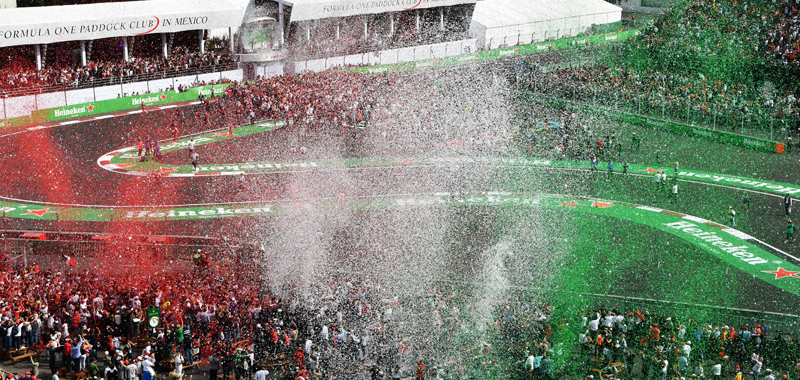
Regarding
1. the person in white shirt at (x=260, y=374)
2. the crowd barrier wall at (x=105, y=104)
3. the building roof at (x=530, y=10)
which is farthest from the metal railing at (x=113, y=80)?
the person in white shirt at (x=260, y=374)

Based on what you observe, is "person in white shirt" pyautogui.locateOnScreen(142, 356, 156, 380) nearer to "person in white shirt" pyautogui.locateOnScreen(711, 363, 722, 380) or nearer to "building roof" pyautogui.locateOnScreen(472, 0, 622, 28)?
"person in white shirt" pyautogui.locateOnScreen(711, 363, 722, 380)

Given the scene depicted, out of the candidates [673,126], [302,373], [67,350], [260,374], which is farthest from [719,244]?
[67,350]

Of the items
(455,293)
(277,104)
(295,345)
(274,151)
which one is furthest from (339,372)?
(277,104)

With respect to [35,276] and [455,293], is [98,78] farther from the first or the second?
[455,293]

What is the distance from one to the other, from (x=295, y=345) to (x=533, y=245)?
13.4 m

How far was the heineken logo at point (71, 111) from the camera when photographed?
4944 centimetres

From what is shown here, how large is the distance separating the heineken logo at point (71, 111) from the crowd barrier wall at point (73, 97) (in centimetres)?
34

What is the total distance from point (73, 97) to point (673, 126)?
36.4m

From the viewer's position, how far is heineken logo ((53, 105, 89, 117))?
49.4 m

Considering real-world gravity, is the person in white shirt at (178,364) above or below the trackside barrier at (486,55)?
below

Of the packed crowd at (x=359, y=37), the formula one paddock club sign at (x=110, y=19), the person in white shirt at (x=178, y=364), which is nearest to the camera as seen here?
the person in white shirt at (x=178, y=364)

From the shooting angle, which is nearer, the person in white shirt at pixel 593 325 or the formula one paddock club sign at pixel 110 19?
the person in white shirt at pixel 593 325

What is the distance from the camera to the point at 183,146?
46094 millimetres

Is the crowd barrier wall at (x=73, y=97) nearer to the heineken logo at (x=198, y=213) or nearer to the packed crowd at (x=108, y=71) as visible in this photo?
the packed crowd at (x=108, y=71)
